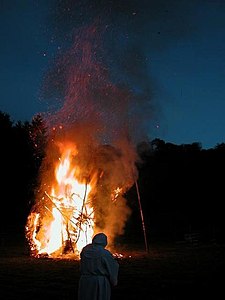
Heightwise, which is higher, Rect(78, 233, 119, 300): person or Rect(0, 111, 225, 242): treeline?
Rect(0, 111, 225, 242): treeline

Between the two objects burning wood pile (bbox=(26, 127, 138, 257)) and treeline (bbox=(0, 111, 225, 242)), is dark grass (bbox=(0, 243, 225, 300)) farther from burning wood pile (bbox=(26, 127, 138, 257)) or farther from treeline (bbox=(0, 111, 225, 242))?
treeline (bbox=(0, 111, 225, 242))

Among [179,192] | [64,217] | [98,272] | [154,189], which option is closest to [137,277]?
[98,272]

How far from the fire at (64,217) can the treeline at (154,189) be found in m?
13.1

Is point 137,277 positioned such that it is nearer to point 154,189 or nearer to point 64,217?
point 64,217

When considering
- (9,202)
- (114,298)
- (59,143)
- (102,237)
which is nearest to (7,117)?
(9,202)

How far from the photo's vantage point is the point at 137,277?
13.9m

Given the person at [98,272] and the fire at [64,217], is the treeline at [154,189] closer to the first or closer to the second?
the fire at [64,217]

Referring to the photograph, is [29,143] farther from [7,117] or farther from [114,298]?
[114,298]

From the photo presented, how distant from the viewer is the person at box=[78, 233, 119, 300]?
23.2ft

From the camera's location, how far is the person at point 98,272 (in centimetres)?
708

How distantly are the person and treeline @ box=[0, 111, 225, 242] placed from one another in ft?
86.1

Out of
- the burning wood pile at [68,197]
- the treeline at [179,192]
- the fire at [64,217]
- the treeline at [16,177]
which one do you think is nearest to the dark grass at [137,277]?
the fire at [64,217]

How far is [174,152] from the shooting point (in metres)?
50.2

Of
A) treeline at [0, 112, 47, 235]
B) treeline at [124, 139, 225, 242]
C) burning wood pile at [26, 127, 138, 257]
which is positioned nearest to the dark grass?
burning wood pile at [26, 127, 138, 257]
